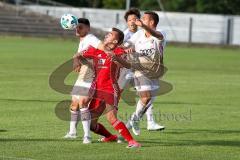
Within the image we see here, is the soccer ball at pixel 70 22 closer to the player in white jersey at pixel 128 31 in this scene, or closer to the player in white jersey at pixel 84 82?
the player in white jersey at pixel 84 82

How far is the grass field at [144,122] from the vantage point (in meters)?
11.7

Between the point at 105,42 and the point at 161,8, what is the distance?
59.0 meters

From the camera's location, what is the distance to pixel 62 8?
65.2m

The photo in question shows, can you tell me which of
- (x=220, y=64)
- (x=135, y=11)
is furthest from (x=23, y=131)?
(x=220, y=64)

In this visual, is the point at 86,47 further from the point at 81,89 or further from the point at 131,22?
the point at 131,22

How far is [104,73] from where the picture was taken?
12297 millimetres

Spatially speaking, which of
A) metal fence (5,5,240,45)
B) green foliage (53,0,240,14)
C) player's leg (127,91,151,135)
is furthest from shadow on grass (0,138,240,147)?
green foliage (53,0,240,14)

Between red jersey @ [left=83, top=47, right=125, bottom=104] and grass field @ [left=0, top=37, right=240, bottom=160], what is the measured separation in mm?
860

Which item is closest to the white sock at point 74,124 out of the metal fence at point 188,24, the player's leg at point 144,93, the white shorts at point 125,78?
the player's leg at point 144,93

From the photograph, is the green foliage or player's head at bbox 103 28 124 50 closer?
player's head at bbox 103 28 124 50

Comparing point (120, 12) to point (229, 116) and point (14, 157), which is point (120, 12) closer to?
point (229, 116)

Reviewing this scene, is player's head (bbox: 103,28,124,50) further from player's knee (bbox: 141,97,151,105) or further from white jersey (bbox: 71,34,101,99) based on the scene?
player's knee (bbox: 141,97,151,105)

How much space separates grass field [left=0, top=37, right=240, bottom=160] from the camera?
11.7 metres

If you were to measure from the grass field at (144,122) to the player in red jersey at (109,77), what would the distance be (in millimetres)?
395
